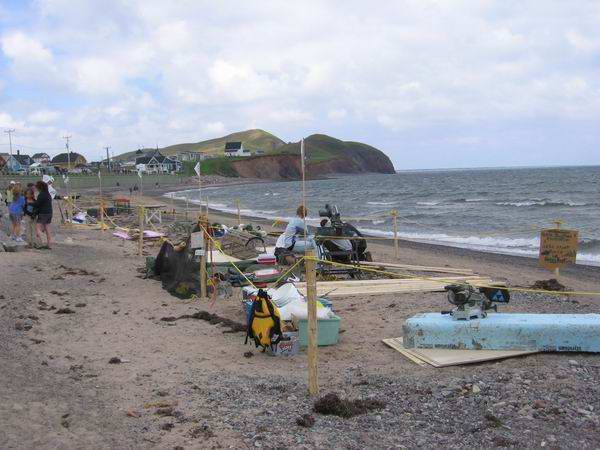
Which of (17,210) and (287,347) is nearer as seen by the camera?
(287,347)

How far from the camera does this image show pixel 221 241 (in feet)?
47.9

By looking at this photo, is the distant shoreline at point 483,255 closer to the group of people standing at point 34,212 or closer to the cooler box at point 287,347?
the cooler box at point 287,347

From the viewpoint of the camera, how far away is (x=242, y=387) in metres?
5.40

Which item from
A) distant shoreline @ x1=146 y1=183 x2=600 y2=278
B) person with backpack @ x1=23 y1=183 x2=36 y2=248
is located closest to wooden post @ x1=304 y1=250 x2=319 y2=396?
distant shoreline @ x1=146 y1=183 x2=600 y2=278

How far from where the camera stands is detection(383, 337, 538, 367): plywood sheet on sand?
5855 millimetres

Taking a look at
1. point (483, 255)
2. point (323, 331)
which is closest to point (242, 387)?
point (323, 331)

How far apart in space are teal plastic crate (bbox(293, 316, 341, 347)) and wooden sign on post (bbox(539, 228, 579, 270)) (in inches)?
194

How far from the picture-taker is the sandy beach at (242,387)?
431cm

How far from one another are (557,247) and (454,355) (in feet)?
16.3

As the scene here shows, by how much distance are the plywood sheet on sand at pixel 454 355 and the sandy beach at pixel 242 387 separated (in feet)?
0.29

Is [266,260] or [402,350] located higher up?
[266,260]

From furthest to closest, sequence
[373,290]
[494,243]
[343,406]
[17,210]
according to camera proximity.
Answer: [494,243] → [17,210] → [373,290] → [343,406]

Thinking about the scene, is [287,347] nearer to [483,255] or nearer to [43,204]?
[43,204]

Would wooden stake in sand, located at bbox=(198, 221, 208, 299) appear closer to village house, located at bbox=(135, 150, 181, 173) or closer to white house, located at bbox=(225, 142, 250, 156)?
village house, located at bbox=(135, 150, 181, 173)
